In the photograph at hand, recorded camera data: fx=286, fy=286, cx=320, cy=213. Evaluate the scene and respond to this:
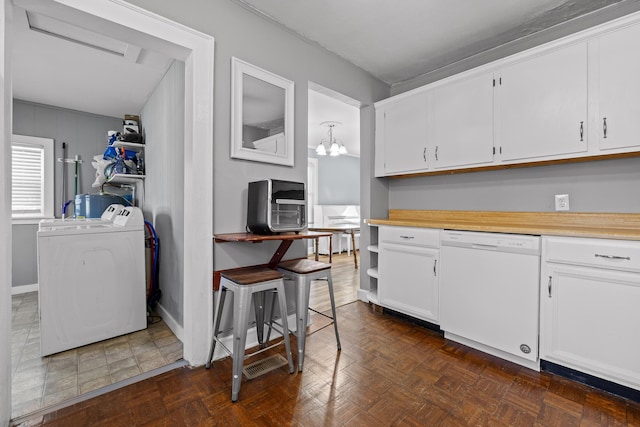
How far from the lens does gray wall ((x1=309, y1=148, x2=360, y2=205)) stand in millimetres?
6504

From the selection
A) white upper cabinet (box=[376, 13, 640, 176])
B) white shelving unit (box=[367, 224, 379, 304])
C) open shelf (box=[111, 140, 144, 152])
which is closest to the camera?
white upper cabinet (box=[376, 13, 640, 176])

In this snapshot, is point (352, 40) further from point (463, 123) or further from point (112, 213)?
point (112, 213)

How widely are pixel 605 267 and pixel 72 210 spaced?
543cm

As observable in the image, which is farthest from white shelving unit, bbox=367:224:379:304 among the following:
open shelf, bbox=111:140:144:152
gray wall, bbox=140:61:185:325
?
open shelf, bbox=111:140:144:152

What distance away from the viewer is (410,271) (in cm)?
248

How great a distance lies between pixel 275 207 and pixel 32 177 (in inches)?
148

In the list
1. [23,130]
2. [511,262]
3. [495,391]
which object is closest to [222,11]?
[511,262]

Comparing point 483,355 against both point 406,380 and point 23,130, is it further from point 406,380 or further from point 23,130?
point 23,130

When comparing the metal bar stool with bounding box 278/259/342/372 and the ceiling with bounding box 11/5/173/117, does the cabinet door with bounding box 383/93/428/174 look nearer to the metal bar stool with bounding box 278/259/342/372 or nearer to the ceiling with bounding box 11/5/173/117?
the metal bar stool with bounding box 278/259/342/372

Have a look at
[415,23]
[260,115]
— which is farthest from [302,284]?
[415,23]

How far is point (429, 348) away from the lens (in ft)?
7.00

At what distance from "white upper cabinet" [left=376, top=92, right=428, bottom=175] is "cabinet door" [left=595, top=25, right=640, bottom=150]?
3.92ft

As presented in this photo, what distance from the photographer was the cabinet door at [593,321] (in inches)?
60.4

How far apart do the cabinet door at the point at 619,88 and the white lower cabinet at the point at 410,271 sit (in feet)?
4.10
